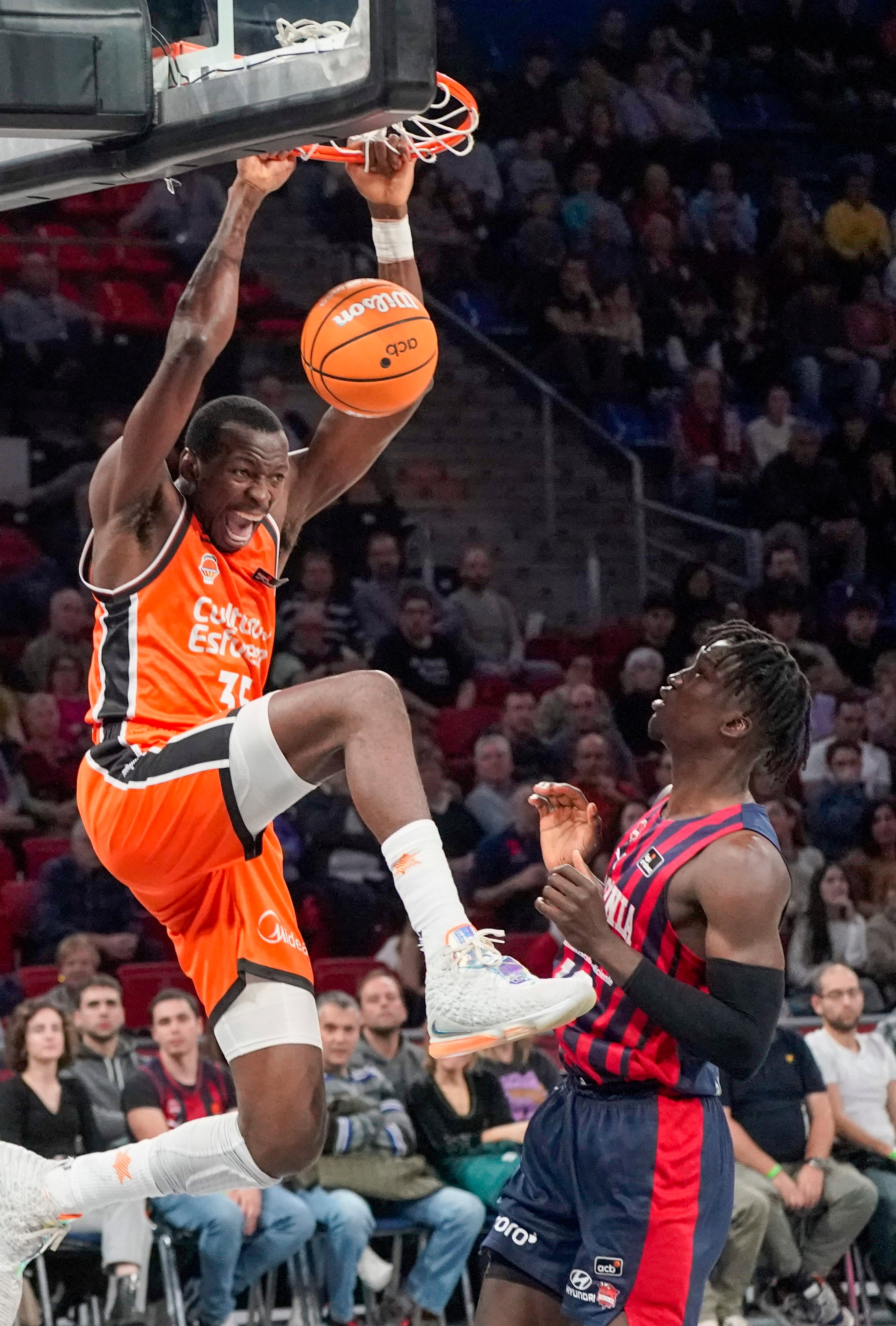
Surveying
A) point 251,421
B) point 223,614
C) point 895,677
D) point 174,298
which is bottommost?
point 895,677

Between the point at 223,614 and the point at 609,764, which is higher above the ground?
the point at 223,614

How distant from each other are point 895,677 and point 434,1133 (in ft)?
15.5

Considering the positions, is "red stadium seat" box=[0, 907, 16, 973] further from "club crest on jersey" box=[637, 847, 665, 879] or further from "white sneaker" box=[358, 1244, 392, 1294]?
"club crest on jersey" box=[637, 847, 665, 879]

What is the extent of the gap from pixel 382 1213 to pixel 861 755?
4340mm

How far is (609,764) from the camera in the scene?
32.4 feet

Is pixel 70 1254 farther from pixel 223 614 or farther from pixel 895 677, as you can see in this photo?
pixel 895 677

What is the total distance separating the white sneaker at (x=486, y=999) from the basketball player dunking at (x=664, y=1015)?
11.4 inches

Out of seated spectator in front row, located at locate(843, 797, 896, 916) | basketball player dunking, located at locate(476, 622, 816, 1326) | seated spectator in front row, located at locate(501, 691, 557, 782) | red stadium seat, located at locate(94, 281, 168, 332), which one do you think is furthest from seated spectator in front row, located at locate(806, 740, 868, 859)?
basketball player dunking, located at locate(476, 622, 816, 1326)

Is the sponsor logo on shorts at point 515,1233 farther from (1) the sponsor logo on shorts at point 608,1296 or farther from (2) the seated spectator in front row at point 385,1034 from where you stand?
(2) the seated spectator in front row at point 385,1034

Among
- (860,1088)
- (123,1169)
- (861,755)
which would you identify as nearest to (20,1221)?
(123,1169)

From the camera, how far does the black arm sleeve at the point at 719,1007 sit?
12.5 feet

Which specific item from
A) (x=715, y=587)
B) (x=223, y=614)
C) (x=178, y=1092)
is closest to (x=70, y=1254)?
(x=178, y=1092)

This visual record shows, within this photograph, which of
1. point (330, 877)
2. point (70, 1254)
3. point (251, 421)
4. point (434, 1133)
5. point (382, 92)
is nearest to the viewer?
point (382, 92)

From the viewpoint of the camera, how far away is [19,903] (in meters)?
8.62
